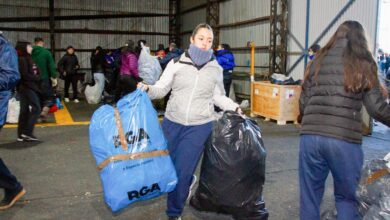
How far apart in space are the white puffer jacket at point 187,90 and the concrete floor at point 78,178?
2.99 feet

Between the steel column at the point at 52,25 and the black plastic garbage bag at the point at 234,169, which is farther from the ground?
the steel column at the point at 52,25

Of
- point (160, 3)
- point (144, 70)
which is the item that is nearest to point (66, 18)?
point (160, 3)

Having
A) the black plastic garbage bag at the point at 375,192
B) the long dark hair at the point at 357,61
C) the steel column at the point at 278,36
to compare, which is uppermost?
the steel column at the point at 278,36

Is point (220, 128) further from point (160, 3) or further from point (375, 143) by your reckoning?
point (160, 3)

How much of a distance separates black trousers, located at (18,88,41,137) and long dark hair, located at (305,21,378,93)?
498 centimetres

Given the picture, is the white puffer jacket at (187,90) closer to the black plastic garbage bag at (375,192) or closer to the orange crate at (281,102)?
the black plastic garbage bag at (375,192)

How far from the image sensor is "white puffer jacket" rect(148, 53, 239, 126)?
3107 millimetres

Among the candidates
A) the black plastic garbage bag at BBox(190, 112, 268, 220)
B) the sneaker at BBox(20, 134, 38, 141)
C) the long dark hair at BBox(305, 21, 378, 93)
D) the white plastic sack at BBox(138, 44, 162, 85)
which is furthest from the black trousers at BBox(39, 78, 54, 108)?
the long dark hair at BBox(305, 21, 378, 93)

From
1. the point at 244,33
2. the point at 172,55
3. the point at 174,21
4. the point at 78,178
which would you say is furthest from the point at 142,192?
the point at 174,21

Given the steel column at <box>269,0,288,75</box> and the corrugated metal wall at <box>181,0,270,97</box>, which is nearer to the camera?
the steel column at <box>269,0,288,75</box>

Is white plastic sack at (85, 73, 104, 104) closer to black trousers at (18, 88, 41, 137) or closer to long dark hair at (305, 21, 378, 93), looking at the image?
black trousers at (18, 88, 41, 137)

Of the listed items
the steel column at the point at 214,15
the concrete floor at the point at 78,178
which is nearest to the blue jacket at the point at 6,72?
the concrete floor at the point at 78,178

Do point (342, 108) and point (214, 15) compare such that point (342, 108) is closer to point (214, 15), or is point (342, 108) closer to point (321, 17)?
point (321, 17)

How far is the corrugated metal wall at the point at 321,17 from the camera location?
8.16 meters
